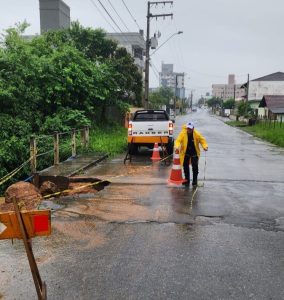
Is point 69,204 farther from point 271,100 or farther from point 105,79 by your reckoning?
point 271,100

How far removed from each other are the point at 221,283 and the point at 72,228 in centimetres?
287

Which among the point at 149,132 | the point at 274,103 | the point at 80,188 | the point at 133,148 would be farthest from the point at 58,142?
the point at 274,103

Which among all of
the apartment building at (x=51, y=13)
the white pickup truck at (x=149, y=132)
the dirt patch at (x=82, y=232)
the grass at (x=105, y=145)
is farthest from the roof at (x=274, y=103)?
the dirt patch at (x=82, y=232)

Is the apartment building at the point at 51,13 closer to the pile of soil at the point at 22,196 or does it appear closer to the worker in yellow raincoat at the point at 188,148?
the worker in yellow raincoat at the point at 188,148

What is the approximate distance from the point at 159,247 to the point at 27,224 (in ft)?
8.04

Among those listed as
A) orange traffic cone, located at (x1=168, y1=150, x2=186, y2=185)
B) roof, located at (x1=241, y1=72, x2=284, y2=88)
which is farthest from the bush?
roof, located at (x1=241, y1=72, x2=284, y2=88)

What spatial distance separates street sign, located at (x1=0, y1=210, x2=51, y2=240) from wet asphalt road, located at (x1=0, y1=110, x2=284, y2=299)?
92 cm

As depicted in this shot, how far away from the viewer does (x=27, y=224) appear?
12.0 ft

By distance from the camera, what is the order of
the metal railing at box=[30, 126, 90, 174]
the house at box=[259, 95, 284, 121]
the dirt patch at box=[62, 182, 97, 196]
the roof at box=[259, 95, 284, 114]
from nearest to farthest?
the dirt patch at box=[62, 182, 97, 196], the metal railing at box=[30, 126, 90, 174], the house at box=[259, 95, 284, 121], the roof at box=[259, 95, 284, 114]

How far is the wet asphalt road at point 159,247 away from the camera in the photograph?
4.39m

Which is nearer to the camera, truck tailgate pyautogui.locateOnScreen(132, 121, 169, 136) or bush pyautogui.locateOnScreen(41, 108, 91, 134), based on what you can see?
truck tailgate pyautogui.locateOnScreen(132, 121, 169, 136)

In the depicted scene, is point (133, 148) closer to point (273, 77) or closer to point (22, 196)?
point (22, 196)

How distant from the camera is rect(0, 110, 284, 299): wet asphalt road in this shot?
173 inches

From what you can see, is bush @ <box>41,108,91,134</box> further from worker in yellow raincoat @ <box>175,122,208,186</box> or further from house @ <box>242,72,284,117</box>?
house @ <box>242,72,284,117</box>
